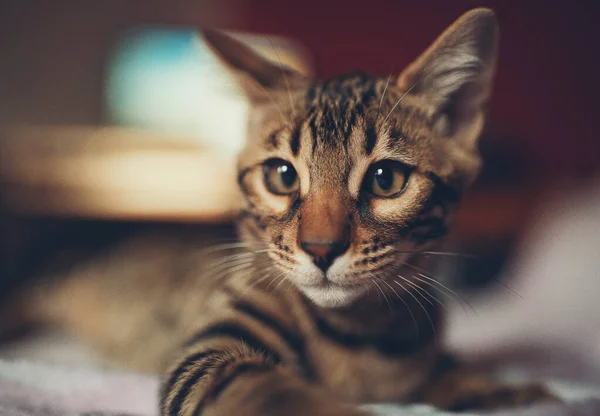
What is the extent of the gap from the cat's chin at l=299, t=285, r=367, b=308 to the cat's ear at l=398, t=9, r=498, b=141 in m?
0.29

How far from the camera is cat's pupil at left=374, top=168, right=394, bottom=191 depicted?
66 cm

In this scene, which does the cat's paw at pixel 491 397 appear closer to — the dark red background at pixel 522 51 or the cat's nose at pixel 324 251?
the cat's nose at pixel 324 251

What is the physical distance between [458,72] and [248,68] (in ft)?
1.05

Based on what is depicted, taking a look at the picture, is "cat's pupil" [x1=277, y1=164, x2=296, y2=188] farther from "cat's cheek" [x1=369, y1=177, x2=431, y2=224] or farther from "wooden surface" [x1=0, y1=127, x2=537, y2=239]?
"wooden surface" [x1=0, y1=127, x2=537, y2=239]

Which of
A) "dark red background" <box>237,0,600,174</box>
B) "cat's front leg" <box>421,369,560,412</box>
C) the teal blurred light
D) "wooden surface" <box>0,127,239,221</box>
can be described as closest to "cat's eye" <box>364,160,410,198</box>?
"dark red background" <box>237,0,600,174</box>

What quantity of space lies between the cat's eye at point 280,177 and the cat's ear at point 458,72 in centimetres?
21

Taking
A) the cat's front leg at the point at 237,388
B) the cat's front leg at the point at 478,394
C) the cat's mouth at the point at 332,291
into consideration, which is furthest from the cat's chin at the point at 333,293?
the cat's front leg at the point at 478,394

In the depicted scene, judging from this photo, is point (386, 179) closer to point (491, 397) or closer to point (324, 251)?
point (324, 251)

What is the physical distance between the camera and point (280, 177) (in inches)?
28.0

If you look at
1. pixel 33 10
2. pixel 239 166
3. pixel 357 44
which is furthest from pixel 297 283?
pixel 33 10

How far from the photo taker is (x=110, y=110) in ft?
7.11

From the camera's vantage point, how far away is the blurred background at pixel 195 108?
1.08 metres

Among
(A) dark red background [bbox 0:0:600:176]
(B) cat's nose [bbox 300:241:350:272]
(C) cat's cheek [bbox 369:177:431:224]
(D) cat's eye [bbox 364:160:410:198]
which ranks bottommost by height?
(B) cat's nose [bbox 300:241:350:272]

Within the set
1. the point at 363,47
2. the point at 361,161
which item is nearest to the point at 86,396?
the point at 361,161
